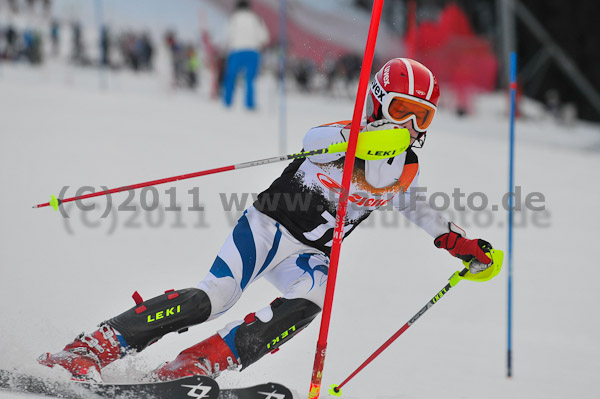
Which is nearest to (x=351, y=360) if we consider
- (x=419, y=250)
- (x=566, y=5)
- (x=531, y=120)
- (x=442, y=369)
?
(x=442, y=369)

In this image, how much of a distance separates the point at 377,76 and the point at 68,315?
8.01ft

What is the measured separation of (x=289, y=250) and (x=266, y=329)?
0.41 m

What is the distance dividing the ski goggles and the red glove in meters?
0.60

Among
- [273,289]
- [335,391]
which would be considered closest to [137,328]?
[335,391]

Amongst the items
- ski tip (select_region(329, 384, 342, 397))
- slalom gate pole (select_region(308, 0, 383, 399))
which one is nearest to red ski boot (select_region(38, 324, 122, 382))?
slalom gate pole (select_region(308, 0, 383, 399))

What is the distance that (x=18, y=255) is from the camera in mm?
5102

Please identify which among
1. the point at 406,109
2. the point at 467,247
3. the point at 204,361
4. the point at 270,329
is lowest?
Result: the point at 204,361

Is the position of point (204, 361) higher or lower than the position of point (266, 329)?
lower

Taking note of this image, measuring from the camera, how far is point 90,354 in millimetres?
2756

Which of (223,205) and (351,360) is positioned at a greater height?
(223,205)

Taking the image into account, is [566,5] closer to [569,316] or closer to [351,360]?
[569,316]

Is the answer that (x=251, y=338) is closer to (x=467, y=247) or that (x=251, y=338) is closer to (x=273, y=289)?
(x=467, y=247)

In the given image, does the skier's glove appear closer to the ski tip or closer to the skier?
the skier

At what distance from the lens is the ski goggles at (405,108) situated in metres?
2.80
